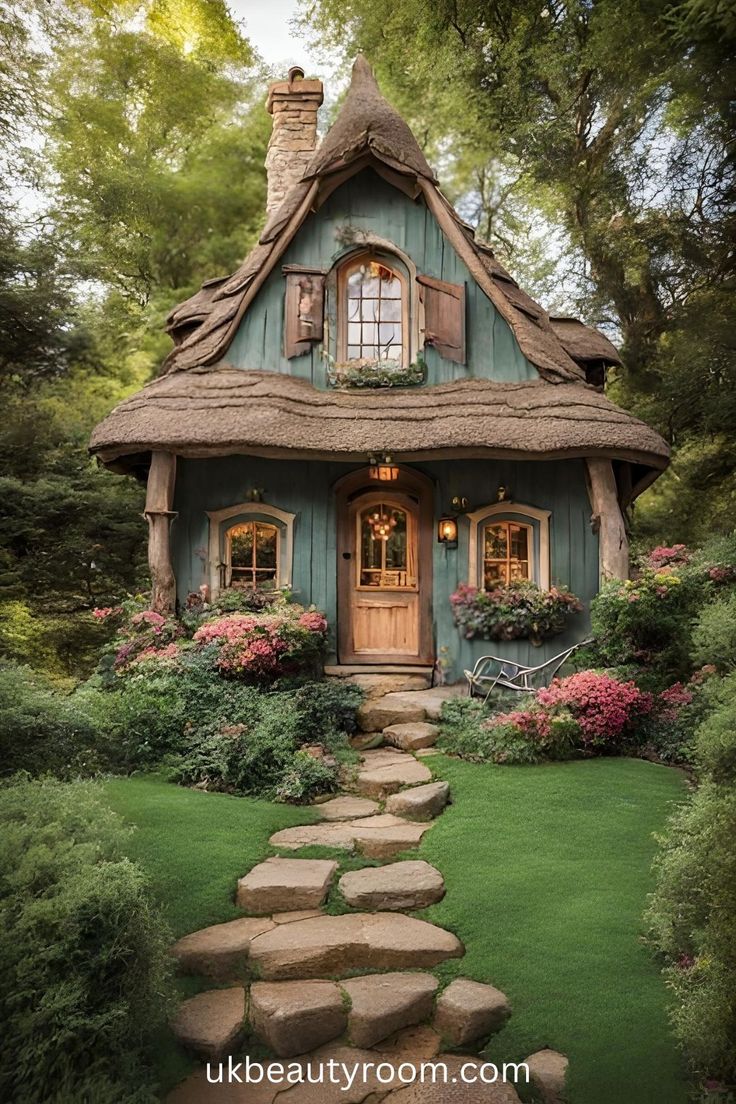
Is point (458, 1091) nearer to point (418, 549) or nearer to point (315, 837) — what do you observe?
point (315, 837)

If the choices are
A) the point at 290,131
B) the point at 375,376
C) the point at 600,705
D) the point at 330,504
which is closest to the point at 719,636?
the point at 600,705

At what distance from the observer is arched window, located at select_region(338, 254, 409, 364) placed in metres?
11.1

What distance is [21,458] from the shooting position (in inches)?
514

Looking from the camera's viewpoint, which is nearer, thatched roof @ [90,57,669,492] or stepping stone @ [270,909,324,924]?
stepping stone @ [270,909,324,924]

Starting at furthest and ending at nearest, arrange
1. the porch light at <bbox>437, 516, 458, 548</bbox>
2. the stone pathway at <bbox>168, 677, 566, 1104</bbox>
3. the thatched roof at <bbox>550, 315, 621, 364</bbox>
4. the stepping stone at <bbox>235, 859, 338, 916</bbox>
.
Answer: the thatched roof at <bbox>550, 315, 621, 364</bbox>, the porch light at <bbox>437, 516, 458, 548</bbox>, the stepping stone at <bbox>235, 859, 338, 916</bbox>, the stone pathway at <bbox>168, 677, 566, 1104</bbox>

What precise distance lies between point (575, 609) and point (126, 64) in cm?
1872

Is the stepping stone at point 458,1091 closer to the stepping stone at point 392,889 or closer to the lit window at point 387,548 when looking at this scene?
the stepping stone at point 392,889

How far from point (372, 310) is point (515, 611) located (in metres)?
4.57

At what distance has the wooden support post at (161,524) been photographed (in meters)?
10.0

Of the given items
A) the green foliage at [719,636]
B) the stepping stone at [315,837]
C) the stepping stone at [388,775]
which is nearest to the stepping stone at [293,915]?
the stepping stone at [315,837]

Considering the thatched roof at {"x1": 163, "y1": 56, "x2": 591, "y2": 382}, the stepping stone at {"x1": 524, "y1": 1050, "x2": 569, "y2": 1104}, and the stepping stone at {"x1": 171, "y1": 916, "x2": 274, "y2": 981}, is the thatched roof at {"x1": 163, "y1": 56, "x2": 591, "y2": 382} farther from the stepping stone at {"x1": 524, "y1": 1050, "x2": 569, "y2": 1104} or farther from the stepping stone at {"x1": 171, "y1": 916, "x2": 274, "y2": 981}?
the stepping stone at {"x1": 524, "y1": 1050, "x2": 569, "y2": 1104}

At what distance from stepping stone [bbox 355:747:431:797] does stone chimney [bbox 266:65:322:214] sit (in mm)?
9743

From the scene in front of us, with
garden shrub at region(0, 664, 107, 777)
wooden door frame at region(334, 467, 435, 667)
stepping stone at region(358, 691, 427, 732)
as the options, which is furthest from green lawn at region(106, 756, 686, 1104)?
wooden door frame at region(334, 467, 435, 667)

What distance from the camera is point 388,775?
741cm
